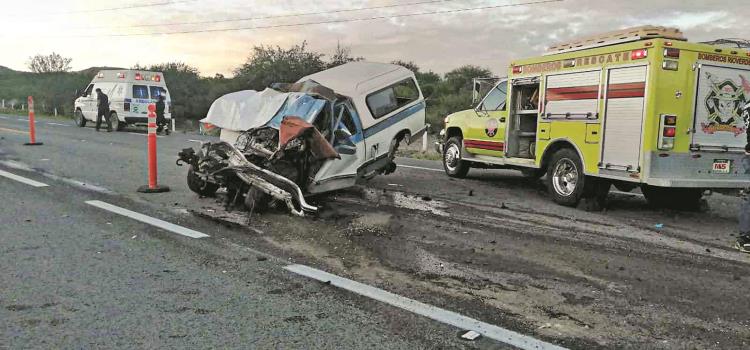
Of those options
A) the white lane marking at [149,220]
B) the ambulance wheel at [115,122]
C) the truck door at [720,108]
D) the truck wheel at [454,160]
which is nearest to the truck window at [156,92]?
the ambulance wheel at [115,122]

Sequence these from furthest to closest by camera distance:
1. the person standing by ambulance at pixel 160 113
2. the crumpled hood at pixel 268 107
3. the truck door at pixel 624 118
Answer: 1. the person standing by ambulance at pixel 160 113
2. the crumpled hood at pixel 268 107
3. the truck door at pixel 624 118

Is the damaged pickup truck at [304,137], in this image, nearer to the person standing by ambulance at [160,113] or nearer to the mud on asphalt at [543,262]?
the mud on asphalt at [543,262]

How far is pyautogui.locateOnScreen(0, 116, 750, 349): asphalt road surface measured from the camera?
12.0ft

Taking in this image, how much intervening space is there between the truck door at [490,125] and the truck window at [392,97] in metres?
1.67

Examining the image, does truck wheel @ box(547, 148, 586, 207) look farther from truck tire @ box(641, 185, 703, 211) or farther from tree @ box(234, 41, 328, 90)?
tree @ box(234, 41, 328, 90)

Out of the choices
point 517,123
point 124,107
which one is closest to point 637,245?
point 517,123

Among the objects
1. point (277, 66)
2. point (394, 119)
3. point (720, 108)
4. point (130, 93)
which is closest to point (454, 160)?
point (394, 119)

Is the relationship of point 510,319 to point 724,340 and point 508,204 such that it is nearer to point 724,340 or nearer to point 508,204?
point 724,340

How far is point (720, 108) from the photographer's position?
776 centimetres

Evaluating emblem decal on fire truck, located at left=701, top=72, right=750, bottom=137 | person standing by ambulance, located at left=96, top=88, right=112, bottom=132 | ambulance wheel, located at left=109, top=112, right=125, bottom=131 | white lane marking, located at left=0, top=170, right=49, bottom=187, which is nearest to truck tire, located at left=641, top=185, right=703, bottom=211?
emblem decal on fire truck, located at left=701, top=72, right=750, bottom=137

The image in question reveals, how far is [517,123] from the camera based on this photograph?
10.2m

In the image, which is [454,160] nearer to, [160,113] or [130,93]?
[160,113]

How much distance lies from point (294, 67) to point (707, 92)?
33504 millimetres

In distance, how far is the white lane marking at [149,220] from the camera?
612 centimetres
